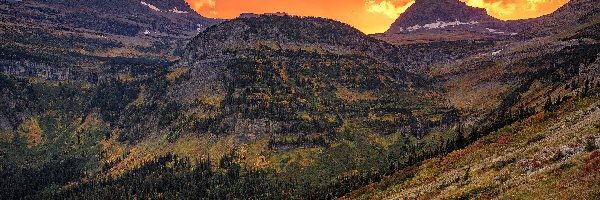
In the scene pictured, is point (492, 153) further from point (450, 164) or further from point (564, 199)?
point (564, 199)

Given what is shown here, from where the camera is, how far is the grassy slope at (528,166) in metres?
59.4

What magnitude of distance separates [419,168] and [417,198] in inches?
1883

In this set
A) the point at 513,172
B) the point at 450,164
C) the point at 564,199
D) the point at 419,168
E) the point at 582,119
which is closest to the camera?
the point at 564,199

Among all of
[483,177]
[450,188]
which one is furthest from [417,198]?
[483,177]

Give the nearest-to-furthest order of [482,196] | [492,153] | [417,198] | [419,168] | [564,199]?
[564,199]
[482,196]
[417,198]
[492,153]
[419,168]

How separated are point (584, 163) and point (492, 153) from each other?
44.5 meters

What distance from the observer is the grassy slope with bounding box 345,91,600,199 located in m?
59.4

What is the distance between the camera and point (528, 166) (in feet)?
249

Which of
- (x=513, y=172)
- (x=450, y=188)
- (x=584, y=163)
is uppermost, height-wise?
(x=584, y=163)

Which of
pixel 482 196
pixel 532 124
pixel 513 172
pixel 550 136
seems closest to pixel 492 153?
pixel 550 136

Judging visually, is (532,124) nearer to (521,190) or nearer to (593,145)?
(593,145)

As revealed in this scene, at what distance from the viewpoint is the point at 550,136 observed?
94.9 meters

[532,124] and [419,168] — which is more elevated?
[532,124]

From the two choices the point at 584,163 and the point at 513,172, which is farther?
the point at 513,172
